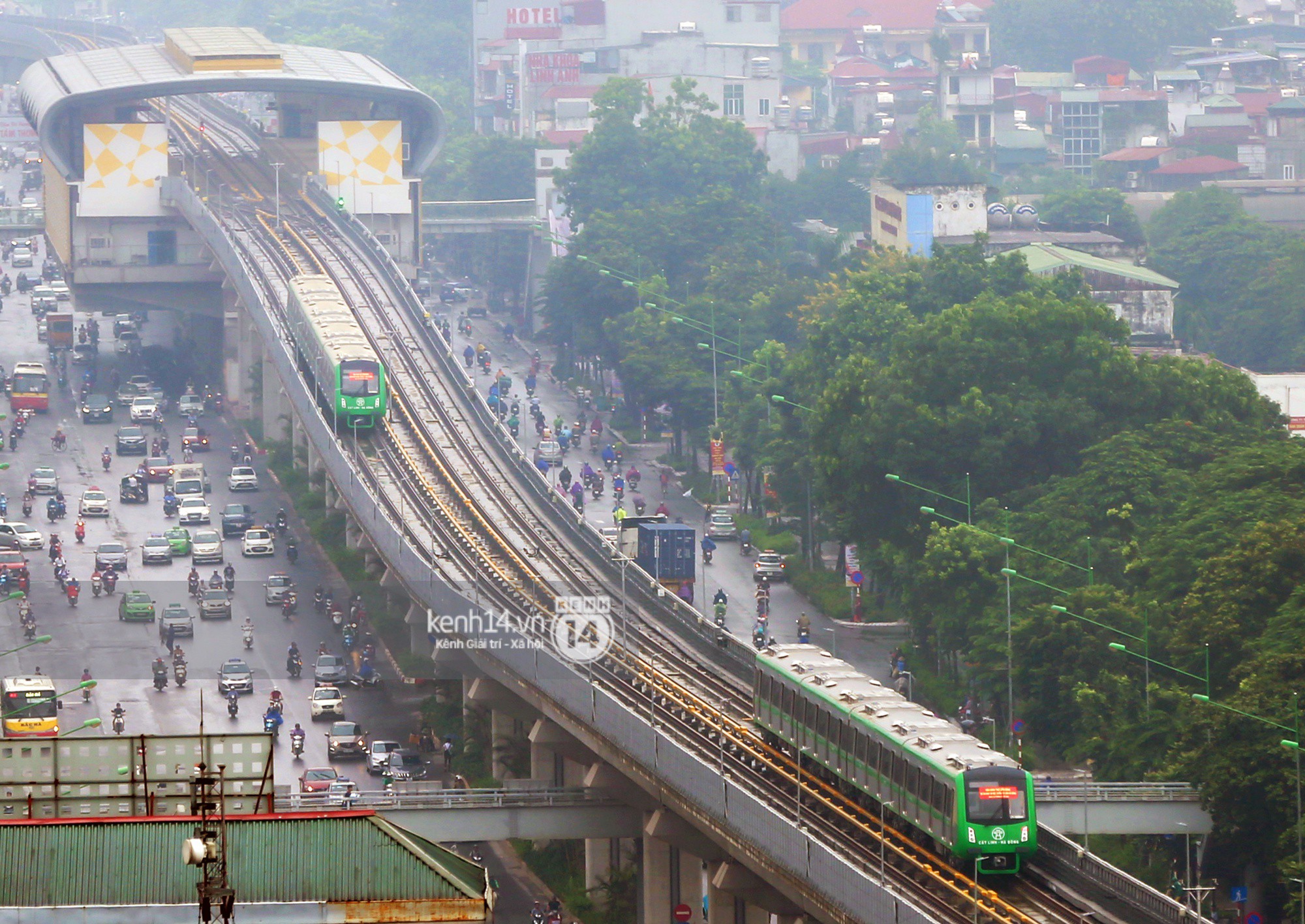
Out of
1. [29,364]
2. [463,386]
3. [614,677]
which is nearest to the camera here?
[614,677]

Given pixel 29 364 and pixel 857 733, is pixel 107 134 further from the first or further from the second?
pixel 857 733

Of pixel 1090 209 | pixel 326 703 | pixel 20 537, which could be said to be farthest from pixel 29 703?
pixel 1090 209

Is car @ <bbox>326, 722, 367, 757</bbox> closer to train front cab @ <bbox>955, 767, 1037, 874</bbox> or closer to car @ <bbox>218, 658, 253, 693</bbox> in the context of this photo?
car @ <bbox>218, 658, 253, 693</bbox>

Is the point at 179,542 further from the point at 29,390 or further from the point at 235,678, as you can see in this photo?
the point at 29,390

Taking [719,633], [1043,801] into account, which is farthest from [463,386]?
[1043,801]

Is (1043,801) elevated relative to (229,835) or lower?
lower
